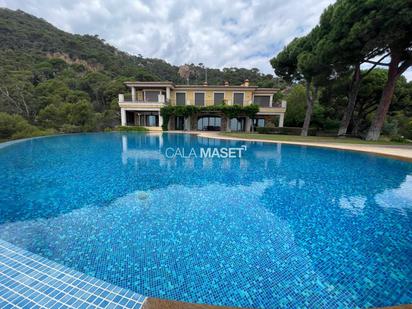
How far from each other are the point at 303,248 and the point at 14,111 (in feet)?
82.7

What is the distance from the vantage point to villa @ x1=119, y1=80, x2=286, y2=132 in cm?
2272

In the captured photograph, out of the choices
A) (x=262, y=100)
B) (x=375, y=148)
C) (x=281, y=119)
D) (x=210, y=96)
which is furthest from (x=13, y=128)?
(x=281, y=119)

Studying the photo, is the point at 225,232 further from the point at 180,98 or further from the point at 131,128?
the point at 180,98

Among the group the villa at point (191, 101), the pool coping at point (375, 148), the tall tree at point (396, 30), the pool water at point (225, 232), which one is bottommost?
the pool water at point (225, 232)

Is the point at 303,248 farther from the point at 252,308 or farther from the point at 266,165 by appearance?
the point at 266,165

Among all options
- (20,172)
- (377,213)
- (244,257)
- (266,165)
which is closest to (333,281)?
(244,257)

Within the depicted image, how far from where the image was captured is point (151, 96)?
2389cm

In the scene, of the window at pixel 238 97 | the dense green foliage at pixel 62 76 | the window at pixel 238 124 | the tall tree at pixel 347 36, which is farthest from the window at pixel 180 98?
the tall tree at pixel 347 36

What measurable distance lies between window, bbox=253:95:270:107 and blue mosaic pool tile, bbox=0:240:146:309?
25.5 metres

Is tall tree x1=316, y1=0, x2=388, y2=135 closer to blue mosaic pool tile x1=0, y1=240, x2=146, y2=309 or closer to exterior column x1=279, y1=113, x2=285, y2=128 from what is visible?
exterior column x1=279, y1=113, x2=285, y2=128

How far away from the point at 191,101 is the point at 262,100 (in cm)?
919

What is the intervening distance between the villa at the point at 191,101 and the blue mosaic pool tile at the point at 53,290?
21.4m

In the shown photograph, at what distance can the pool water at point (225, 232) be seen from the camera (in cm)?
223

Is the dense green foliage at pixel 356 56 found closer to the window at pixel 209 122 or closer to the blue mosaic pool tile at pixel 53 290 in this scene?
the window at pixel 209 122
